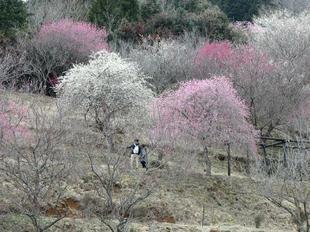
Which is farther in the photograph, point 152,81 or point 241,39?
point 241,39

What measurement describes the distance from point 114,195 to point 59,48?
17226 millimetres

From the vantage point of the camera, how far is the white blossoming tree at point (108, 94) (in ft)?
95.1

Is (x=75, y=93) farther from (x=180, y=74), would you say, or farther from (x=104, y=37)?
(x=104, y=37)

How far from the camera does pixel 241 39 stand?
4412 centimetres

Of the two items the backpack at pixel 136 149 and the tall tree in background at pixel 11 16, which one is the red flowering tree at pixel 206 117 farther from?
the tall tree in background at pixel 11 16

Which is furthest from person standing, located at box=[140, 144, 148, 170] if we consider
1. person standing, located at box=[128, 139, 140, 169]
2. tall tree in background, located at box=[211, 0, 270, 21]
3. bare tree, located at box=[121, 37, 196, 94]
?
tall tree in background, located at box=[211, 0, 270, 21]

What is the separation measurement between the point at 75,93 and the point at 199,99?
21.5 ft

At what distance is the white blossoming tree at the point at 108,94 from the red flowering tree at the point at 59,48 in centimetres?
611

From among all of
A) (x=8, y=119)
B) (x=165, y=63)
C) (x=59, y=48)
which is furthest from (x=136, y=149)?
(x=59, y=48)

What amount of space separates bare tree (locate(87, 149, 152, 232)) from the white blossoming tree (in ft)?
21.0

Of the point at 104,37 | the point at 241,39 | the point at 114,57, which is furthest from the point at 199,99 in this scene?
the point at 241,39

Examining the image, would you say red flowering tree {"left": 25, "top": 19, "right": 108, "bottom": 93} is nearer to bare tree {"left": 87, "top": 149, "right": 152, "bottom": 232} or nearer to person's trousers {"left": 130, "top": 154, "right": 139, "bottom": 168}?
person's trousers {"left": 130, "top": 154, "right": 139, "bottom": 168}

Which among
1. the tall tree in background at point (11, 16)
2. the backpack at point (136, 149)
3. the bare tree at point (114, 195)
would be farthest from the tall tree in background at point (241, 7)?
the bare tree at point (114, 195)

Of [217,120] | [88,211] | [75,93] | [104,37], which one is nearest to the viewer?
[88,211]
